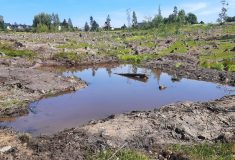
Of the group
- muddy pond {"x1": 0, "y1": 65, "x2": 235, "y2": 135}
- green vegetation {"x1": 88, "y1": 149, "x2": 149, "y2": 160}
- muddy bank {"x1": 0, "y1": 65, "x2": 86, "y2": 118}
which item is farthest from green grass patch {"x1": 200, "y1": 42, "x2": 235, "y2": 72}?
green vegetation {"x1": 88, "y1": 149, "x2": 149, "y2": 160}

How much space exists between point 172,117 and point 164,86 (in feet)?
46.8

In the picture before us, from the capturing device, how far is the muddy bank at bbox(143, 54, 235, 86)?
37197mm

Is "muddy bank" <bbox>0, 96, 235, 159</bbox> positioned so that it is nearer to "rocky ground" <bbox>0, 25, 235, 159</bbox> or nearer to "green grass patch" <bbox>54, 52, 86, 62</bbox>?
"rocky ground" <bbox>0, 25, 235, 159</bbox>

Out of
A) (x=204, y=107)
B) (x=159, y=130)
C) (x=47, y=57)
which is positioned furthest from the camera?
(x=47, y=57)

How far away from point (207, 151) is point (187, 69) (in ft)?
89.7

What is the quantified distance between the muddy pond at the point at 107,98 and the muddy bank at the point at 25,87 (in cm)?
77

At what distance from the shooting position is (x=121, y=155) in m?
16.0

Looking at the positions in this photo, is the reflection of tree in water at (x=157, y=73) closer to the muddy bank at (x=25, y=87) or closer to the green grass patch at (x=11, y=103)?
the muddy bank at (x=25, y=87)

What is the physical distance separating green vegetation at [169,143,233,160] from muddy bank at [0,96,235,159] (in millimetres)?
694

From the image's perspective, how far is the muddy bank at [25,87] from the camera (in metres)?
24.7

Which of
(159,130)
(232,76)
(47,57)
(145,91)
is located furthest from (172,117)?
(47,57)

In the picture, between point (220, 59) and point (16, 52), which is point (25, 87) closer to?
point (16, 52)

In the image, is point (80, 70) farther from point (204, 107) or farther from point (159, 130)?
point (159, 130)

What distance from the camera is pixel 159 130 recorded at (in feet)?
62.8
